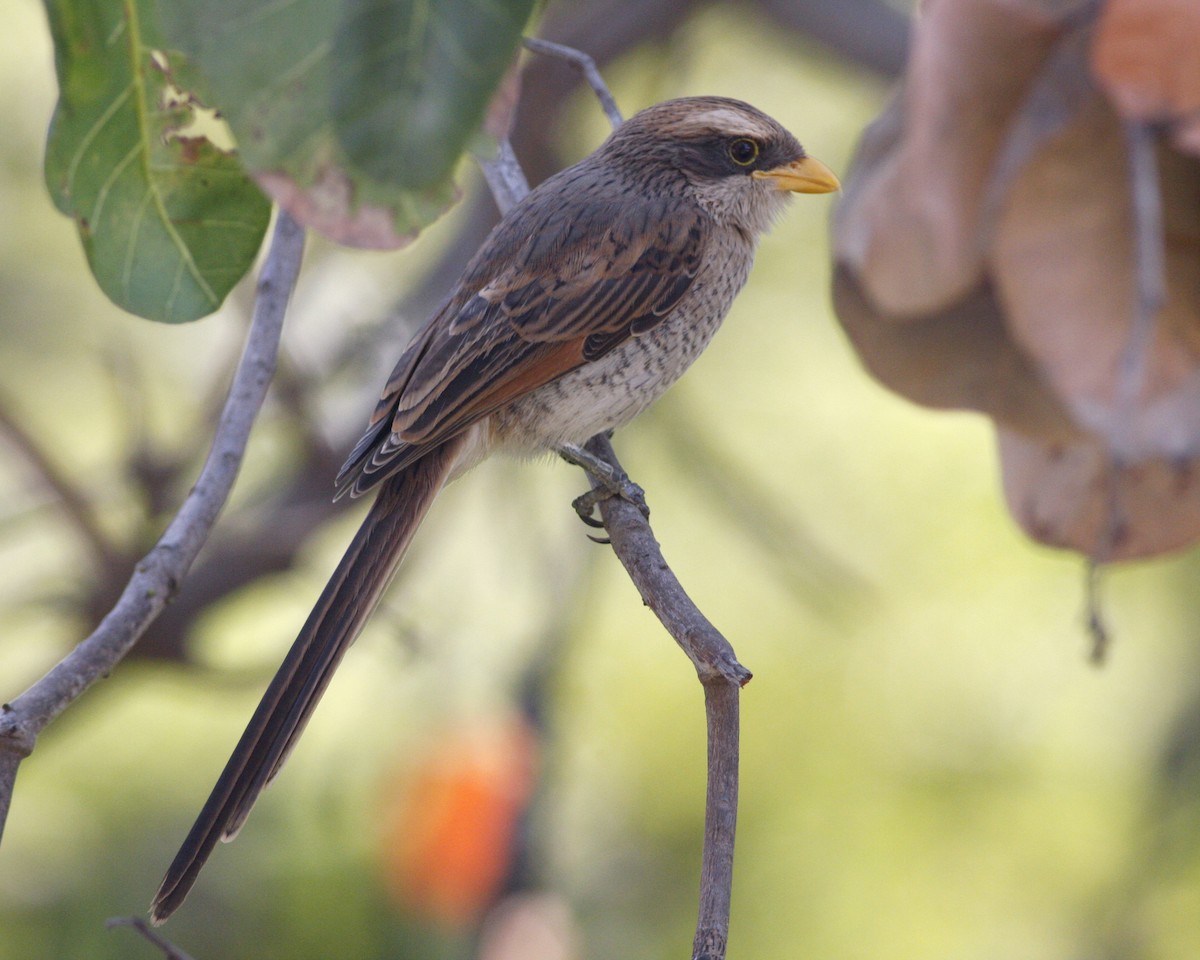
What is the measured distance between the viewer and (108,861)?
12.4ft

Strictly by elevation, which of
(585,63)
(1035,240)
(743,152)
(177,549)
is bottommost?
(177,549)

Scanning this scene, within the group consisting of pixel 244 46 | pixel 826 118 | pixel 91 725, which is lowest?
pixel 91 725

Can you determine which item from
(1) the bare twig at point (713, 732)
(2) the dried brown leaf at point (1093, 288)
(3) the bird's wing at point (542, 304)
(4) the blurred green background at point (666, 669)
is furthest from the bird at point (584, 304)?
(2) the dried brown leaf at point (1093, 288)

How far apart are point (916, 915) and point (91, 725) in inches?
108

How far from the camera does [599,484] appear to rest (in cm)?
306

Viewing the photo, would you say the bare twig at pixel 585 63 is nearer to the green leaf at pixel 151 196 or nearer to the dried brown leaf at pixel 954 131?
the green leaf at pixel 151 196

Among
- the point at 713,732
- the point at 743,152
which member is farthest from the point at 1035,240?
the point at 743,152

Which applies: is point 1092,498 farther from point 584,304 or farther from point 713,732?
point 584,304

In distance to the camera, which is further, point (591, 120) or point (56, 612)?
point (591, 120)

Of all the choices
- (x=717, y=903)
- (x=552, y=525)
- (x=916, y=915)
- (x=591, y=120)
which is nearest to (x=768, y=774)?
(x=916, y=915)

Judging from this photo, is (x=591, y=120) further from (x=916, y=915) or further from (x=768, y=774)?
(x=916, y=915)

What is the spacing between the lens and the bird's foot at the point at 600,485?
2.91 meters

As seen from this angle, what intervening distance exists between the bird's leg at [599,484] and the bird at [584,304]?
25 mm

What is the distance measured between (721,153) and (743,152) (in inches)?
2.2
